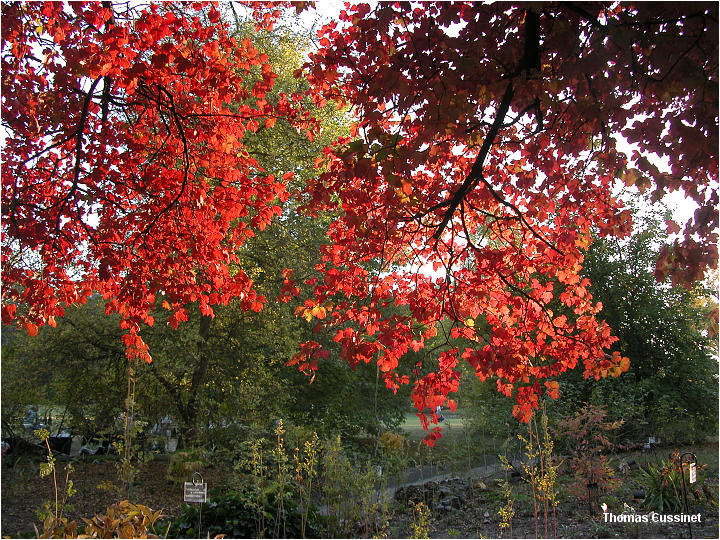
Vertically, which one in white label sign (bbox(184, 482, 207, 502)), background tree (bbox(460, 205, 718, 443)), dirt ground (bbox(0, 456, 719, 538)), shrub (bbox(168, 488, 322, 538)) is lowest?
dirt ground (bbox(0, 456, 719, 538))

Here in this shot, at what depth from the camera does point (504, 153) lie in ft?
12.4

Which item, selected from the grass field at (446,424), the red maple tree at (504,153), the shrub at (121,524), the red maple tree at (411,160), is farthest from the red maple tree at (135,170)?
the grass field at (446,424)

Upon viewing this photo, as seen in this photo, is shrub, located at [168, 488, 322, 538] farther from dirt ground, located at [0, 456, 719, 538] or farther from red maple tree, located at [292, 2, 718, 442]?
red maple tree, located at [292, 2, 718, 442]

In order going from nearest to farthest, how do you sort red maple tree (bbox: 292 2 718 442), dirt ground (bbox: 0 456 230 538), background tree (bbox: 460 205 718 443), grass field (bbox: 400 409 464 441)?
1. red maple tree (bbox: 292 2 718 442)
2. dirt ground (bbox: 0 456 230 538)
3. background tree (bbox: 460 205 718 443)
4. grass field (bbox: 400 409 464 441)

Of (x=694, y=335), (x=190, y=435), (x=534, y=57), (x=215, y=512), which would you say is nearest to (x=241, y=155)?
(x=534, y=57)

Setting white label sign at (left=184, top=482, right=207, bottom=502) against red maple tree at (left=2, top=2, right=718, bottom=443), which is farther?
white label sign at (left=184, top=482, right=207, bottom=502)

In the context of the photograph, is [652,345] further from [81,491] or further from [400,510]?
[81,491]

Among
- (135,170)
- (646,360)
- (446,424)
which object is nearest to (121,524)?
(135,170)

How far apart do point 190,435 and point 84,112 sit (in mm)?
5622

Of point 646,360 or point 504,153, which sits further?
point 646,360

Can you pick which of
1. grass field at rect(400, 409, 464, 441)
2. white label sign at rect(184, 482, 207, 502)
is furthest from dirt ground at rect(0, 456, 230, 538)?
grass field at rect(400, 409, 464, 441)

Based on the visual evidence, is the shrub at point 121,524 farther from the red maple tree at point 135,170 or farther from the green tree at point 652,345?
the green tree at point 652,345

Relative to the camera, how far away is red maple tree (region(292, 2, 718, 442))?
2.38 meters

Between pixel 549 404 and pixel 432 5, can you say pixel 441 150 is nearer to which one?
pixel 432 5
